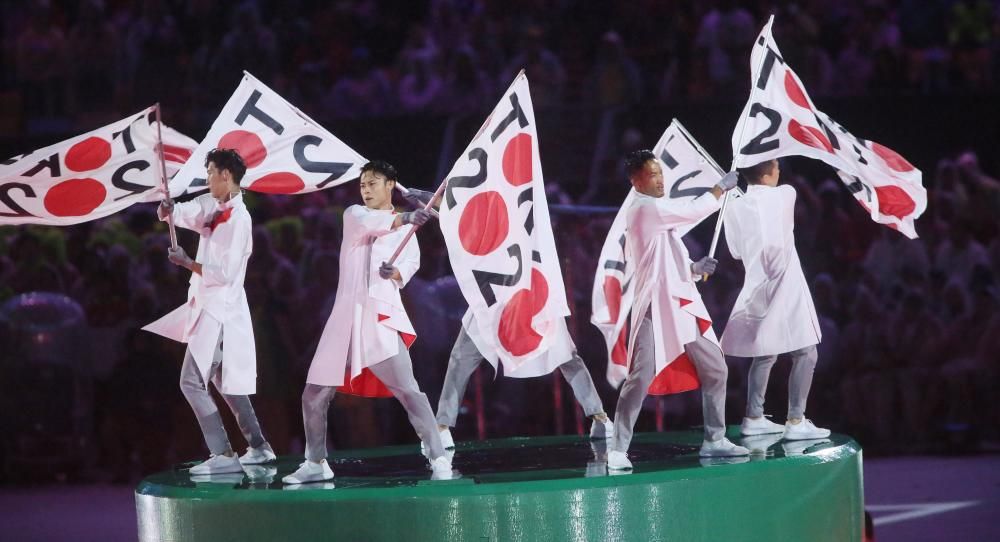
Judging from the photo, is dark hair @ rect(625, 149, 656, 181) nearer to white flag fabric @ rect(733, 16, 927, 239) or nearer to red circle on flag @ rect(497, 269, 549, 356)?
white flag fabric @ rect(733, 16, 927, 239)

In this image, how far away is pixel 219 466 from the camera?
751 centimetres

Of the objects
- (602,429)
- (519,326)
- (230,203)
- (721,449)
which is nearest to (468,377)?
(602,429)

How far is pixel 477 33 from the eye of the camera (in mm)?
14906

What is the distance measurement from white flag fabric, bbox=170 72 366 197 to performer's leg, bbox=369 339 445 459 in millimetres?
1365

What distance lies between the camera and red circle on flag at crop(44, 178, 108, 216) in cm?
798

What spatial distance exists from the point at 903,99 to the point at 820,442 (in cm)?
584

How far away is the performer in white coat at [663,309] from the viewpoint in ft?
23.3

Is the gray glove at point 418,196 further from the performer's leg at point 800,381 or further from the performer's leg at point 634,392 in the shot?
the performer's leg at point 800,381

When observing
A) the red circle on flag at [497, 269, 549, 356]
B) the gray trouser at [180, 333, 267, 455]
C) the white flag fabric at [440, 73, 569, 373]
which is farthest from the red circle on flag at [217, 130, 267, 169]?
the red circle on flag at [497, 269, 549, 356]

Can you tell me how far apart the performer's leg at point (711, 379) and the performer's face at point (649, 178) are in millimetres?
800

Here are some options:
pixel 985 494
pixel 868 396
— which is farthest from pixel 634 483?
pixel 868 396

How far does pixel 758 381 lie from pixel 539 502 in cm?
226

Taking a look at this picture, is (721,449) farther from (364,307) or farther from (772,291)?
(364,307)

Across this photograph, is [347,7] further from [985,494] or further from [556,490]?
[556,490]
